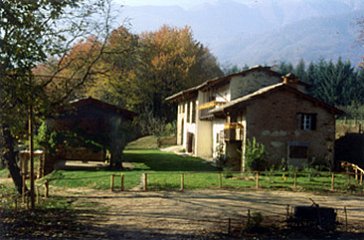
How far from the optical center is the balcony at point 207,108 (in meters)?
38.7

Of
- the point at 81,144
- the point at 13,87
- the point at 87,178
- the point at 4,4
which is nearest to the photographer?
the point at 4,4

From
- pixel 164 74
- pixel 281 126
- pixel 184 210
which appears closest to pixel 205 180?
pixel 281 126

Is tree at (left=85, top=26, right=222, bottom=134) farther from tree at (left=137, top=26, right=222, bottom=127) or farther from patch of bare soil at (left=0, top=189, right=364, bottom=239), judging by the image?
patch of bare soil at (left=0, top=189, right=364, bottom=239)

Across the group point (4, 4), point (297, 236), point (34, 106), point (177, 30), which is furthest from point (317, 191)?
point (177, 30)

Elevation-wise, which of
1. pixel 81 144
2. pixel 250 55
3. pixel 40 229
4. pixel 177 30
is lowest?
pixel 40 229

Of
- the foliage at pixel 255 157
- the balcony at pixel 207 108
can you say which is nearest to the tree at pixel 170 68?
the balcony at pixel 207 108

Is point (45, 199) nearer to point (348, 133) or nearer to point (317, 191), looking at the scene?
point (317, 191)

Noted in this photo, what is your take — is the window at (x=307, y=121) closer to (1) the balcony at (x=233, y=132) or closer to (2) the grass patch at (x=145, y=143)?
(1) the balcony at (x=233, y=132)

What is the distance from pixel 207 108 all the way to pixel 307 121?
1080cm

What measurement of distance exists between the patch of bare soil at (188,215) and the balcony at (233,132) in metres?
9.62

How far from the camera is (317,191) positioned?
77.7 feet

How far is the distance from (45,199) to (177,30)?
42944 millimetres

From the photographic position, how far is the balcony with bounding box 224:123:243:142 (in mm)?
32312

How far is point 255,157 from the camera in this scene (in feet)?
95.3
